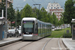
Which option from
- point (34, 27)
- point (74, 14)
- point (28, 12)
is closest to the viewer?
point (34, 27)

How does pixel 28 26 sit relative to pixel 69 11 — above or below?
below

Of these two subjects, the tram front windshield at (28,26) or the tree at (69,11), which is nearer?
the tram front windshield at (28,26)

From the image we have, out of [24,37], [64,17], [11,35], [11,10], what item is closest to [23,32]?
[24,37]

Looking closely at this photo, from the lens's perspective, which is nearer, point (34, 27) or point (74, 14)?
point (34, 27)

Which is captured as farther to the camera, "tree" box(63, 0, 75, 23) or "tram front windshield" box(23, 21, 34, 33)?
"tree" box(63, 0, 75, 23)

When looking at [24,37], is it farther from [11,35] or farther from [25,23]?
[11,35]

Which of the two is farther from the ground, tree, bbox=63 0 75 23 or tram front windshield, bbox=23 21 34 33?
tree, bbox=63 0 75 23

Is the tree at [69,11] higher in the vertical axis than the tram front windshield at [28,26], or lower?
higher

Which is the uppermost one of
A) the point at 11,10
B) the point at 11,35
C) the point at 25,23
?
the point at 11,10

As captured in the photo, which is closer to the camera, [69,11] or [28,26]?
[28,26]

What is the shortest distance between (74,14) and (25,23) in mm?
20160

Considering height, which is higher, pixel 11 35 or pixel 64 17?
pixel 64 17

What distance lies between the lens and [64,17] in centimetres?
4328

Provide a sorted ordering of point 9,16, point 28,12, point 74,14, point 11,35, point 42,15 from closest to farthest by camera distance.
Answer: point 11,35
point 74,14
point 9,16
point 28,12
point 42,15
